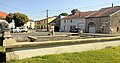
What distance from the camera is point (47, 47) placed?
29.2ft

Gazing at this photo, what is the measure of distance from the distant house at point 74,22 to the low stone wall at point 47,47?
41997mm

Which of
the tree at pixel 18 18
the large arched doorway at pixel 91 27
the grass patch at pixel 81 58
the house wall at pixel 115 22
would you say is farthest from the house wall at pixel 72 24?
the grass patch at pixel 81 58

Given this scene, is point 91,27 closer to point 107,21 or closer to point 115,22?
point 107,21

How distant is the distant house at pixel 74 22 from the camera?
5416 centimetres

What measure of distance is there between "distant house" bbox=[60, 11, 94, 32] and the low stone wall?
4200 cm

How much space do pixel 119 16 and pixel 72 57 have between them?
1551 inches

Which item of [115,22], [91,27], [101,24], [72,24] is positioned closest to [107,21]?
[115,22]

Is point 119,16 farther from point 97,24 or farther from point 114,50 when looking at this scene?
point 114,50

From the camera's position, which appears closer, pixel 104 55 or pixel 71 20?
pixel 104 55

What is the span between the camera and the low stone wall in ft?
25.8

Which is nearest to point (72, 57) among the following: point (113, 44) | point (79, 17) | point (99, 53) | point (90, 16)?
point (99, 53)

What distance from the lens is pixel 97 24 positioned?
4806cm

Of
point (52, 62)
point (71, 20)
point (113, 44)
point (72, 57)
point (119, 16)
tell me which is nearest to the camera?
point (52, 62)

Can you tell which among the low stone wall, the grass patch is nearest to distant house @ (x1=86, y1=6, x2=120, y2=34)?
the low stone wall
